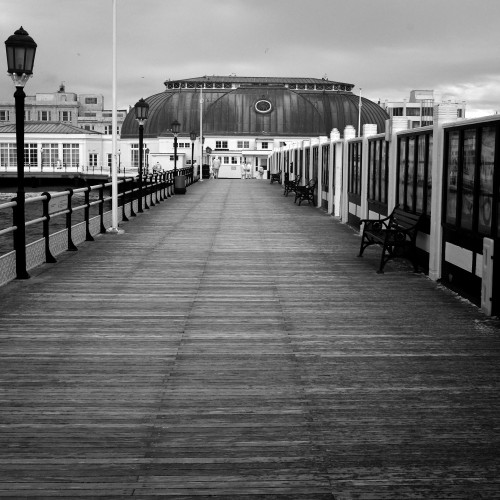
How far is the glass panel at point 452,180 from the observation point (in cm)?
1236

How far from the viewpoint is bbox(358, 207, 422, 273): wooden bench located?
13.8m

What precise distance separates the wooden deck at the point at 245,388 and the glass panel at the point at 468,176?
109cm

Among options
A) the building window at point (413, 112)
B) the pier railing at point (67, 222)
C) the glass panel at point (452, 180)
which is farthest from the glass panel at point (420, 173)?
the building window at point (413, 112)

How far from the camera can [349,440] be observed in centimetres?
565

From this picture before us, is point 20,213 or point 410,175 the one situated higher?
point 410,175

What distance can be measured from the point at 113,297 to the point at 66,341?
273cm

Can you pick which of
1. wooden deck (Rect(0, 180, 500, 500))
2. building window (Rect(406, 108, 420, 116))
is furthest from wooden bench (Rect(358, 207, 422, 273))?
building window (Rect(406, 108, 420, 116))

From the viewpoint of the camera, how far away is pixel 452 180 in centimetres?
1255

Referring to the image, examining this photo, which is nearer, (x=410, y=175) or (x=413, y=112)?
(x=410, y=175)

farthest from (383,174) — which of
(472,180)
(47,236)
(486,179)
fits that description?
(486,179)

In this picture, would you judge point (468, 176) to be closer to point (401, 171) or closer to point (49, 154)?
point (401, 171)

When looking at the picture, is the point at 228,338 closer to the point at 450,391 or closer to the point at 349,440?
the point at 450,391

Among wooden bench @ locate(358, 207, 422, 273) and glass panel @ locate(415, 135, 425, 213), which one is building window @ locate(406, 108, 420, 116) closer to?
wooden bench @ locate(358, 207, 422, 273)

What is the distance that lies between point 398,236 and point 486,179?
372cm
